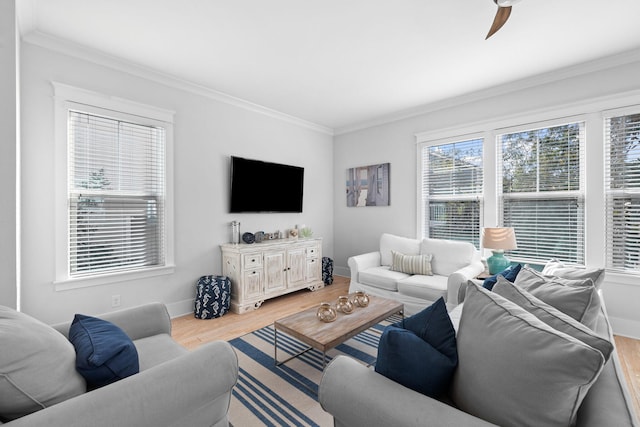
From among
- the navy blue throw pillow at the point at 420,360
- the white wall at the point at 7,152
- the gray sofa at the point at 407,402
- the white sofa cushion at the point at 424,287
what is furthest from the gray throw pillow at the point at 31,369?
the white sofa cushion at the point at 424,287

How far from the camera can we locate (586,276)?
1802mm

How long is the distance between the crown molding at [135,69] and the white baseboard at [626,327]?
15.3 ft

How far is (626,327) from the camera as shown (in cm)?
295

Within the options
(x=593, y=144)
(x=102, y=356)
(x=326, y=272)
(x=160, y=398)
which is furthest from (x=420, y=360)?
(x=326, y=272)

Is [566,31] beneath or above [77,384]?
above

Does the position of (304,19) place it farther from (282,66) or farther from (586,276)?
(586,276)

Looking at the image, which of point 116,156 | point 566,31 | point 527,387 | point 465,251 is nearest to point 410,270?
point 465,251

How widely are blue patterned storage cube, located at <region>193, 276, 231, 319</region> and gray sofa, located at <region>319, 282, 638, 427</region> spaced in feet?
8.43

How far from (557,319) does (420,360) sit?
1.61 ft

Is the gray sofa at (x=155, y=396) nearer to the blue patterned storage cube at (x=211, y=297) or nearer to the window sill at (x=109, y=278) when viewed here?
the window sill at (x=109, y=278)

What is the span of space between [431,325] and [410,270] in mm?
2721

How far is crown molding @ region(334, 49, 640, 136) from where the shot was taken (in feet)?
9.73

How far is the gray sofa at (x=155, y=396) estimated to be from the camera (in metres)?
0.95

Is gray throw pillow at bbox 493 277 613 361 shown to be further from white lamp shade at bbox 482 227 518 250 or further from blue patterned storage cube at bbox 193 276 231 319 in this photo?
blue patterned storage cube at bbox 193 276 231 319
